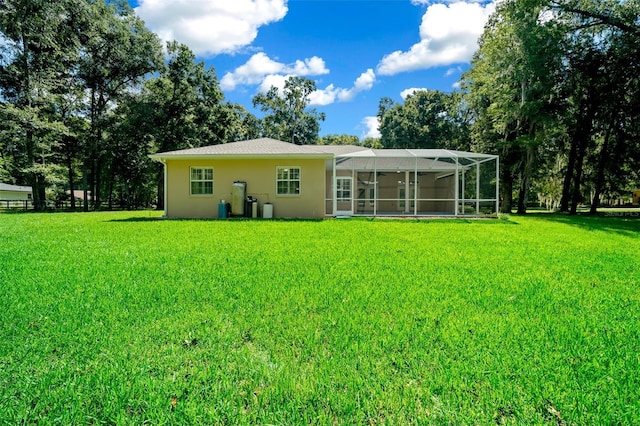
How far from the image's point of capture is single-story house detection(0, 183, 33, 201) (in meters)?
46.7

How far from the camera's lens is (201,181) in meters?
15.2

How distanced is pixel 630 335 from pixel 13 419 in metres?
4.53

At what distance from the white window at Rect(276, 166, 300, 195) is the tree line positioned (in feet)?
42.6

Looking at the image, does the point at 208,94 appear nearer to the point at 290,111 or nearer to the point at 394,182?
the point at 290,111

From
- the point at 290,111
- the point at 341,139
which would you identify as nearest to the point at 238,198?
the point at 290,111

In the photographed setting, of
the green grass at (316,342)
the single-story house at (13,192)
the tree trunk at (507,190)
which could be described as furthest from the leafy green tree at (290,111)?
the single-story house at (13,192)

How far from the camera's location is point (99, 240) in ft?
26.5

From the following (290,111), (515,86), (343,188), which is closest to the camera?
(343,188)

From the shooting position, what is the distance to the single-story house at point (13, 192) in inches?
1840

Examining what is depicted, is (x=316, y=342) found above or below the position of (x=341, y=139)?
below

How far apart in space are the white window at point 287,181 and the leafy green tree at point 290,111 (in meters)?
23.6

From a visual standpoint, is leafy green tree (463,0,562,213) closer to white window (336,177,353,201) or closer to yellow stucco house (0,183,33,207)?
white window (336,177,353,201)

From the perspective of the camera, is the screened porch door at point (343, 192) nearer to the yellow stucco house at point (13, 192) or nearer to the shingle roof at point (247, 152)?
the shingle roof at point (247, 152)

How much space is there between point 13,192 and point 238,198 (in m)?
54.6
